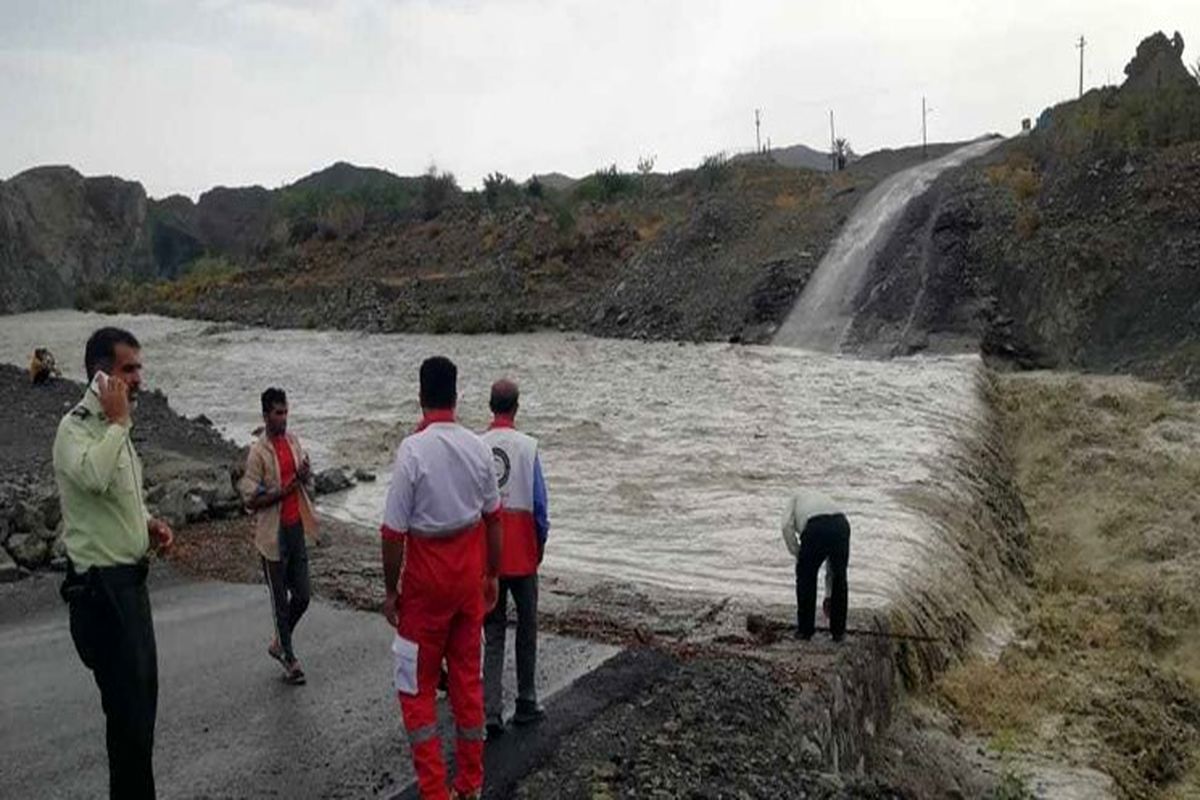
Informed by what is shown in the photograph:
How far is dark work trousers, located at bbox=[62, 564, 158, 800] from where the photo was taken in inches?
182

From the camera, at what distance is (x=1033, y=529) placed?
52.1 feet

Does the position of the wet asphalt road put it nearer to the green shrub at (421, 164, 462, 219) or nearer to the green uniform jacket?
the green uniform jacket

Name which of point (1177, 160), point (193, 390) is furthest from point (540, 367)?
point (1177, 160)

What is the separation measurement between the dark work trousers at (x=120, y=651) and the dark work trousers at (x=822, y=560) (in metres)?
Result: 4.90

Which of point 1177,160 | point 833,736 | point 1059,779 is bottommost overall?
point 1059,779

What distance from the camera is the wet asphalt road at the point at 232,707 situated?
19.6 feet

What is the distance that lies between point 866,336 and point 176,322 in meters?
36.7

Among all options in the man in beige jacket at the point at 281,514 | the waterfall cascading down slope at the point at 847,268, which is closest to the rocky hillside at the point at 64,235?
the waterfall cascading down slope at the point at 847,268

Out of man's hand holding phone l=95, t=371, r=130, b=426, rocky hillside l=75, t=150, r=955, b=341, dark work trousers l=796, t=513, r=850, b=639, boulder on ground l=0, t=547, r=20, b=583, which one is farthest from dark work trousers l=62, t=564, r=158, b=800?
→ rocky hillside l=75, t=150, r=955, b=341

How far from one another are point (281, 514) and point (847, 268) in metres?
28.6

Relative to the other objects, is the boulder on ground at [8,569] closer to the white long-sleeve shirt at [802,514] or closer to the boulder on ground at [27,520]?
the boulder on ground at [27,520]

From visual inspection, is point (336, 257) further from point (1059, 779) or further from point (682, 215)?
point (1059, 779)

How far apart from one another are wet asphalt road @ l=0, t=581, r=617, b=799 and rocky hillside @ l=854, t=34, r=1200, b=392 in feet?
58.9

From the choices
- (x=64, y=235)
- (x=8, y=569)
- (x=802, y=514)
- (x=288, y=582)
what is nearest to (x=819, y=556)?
(x=802, y=514)
